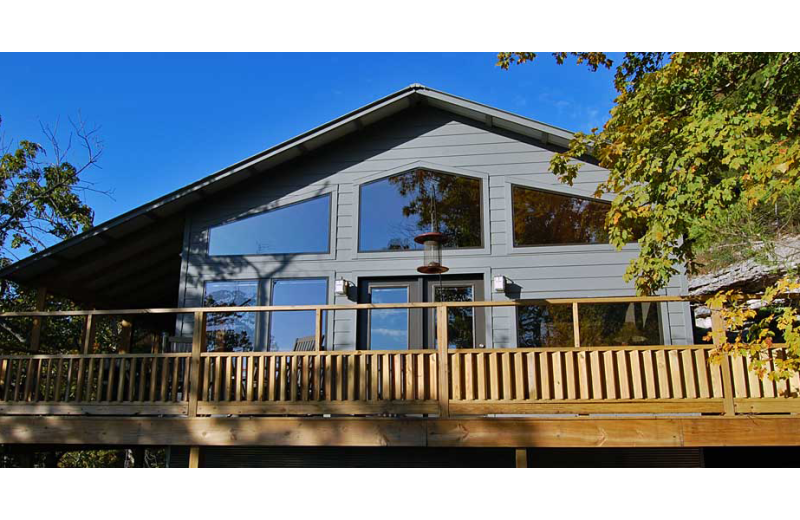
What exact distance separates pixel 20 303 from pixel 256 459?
10.9 metres

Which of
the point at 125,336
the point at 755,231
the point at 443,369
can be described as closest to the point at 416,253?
the point at 443,369

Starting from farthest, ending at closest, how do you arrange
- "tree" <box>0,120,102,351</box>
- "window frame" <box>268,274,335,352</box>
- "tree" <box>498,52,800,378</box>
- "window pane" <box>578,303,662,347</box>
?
"tree" <box>0,120,102,351</box> < "window frame" <box>268,274,335,352</box> < "window pane" <box>578,303,662,347</box> < "tree" <box>498,52,800,378</box>

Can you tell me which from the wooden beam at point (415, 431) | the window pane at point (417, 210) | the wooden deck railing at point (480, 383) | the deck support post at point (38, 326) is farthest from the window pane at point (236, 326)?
the deck support post at point (38, 326)

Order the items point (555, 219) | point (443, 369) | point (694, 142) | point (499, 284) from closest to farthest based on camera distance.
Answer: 1. point (694, 142)
2. point (443, 369)
3. point (499, 284)
4. point (555, 219)

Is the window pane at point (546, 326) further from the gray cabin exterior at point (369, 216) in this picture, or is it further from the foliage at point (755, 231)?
the foliage at point (755, 231)

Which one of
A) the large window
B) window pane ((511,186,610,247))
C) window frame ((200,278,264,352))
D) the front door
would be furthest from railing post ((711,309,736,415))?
window frame ((200,278,264,352))

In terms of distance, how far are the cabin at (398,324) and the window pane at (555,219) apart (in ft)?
0.07

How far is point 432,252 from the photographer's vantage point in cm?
825

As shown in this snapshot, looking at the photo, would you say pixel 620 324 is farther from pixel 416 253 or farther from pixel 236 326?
pixel 236 326

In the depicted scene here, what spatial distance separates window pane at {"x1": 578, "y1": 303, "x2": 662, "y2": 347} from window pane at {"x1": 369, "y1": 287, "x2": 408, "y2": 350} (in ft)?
7.21

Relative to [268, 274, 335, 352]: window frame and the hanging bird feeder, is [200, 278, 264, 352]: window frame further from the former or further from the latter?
the hanging bird feeder

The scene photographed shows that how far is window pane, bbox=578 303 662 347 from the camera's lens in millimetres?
7590

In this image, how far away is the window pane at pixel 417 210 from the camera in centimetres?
862

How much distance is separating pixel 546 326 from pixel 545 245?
3.60 ft
